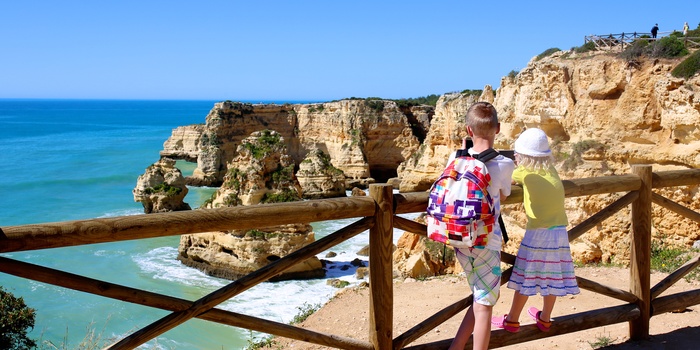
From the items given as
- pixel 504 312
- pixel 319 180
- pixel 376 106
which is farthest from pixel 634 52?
pixel 376 106

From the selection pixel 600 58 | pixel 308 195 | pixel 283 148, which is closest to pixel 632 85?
pixel 600 58

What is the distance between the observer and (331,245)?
11.5 feet

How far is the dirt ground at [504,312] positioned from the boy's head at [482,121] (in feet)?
5.84

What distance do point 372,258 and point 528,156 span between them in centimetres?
116

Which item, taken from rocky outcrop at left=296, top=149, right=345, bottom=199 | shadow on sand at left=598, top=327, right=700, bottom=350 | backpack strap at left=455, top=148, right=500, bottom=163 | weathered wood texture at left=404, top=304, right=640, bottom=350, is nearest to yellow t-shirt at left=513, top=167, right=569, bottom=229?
backpack strap at left=455, top=148, right=500, bottom=163

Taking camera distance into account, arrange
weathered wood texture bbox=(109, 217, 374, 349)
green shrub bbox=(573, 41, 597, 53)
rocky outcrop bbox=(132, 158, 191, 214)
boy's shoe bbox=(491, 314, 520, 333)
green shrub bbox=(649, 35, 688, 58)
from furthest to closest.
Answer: rocky outcrop bbox=(132, 158, 191, 214) < green shrub bbox=(573, 41, 597, 53) < green shrub bbox=(649, 35, 688, 58) < boy's shoe bbox=(491, 314, 520, 333) < weathered wood texture bbox=(109, 217, 374, 349)

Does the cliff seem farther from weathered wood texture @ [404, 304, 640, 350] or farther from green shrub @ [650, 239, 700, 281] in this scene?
weathered wood texture @ [404, 304, 640, 350]

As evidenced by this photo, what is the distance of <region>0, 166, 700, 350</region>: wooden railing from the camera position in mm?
2926

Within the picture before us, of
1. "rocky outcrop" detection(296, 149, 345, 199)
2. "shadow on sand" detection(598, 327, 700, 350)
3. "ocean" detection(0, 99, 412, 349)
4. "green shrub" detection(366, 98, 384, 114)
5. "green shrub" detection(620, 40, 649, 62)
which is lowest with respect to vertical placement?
"ocean" detection(0, 99, 412, 349)

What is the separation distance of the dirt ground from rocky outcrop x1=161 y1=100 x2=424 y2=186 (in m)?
37.7

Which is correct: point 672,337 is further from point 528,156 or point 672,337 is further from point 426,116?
point 426,116

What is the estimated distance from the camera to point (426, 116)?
5019cm

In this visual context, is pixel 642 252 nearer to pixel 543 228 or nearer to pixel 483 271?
pixel 543 228

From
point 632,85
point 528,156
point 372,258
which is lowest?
point 372,258
